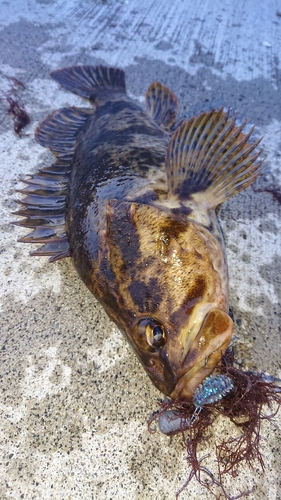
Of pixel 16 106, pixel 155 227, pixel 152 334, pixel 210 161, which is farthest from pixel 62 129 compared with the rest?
pixel 152 334

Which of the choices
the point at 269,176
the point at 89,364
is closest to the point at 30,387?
the point at 89,364

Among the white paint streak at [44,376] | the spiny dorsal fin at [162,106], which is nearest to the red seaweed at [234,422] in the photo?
Result: the white paint streak at [44,376]

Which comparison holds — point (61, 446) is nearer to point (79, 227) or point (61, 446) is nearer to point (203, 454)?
point (203, 454)

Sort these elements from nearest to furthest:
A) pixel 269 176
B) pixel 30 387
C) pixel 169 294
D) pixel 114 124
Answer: pixel 169 294 → pixel 30 387 → pixel 114 124 → pixel 269 176

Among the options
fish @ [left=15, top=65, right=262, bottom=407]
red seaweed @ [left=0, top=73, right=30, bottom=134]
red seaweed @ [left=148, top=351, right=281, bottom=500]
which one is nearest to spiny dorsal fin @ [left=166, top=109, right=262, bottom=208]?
fish @ [left=15, top=65, right=262, bottom=407]

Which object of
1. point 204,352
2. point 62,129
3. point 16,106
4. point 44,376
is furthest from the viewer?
point 16,106

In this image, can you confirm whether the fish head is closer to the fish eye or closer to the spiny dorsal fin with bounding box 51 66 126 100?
the fish eye

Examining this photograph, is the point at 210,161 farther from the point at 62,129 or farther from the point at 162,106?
the point at 62,129

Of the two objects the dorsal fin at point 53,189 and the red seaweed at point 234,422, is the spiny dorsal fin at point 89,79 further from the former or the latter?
the red seaweed at point 234,422
